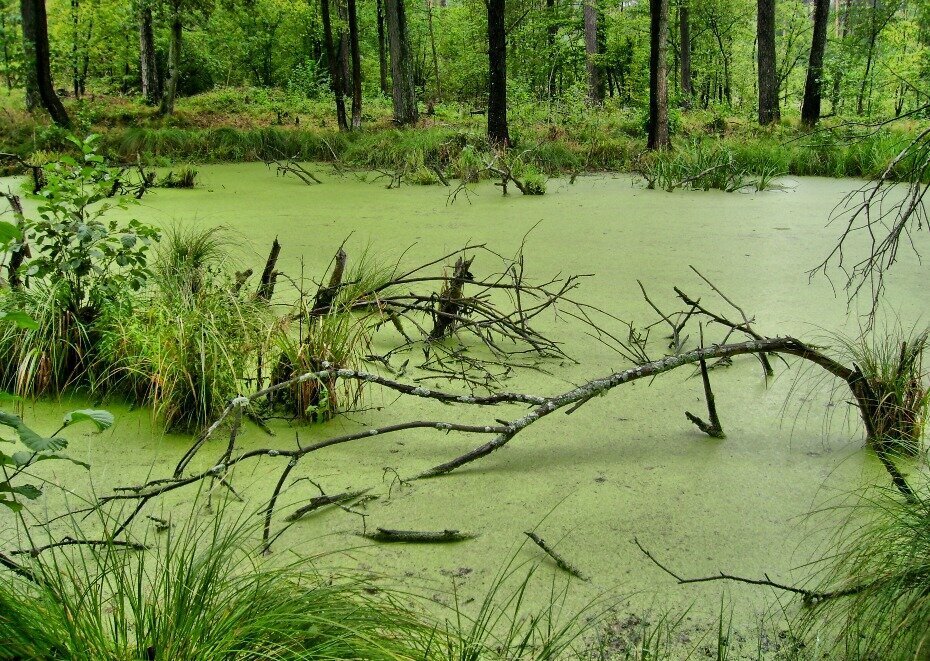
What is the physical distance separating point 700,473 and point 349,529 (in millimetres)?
883

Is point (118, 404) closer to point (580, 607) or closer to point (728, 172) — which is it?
point (580, 607)

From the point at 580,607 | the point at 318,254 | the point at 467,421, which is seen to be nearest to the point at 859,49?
the point at 318,254

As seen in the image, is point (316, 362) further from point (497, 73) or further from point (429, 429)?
point (497, 73)

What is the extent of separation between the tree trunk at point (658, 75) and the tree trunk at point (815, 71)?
293cm

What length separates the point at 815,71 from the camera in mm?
9727

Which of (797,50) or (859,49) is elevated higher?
(797,50)

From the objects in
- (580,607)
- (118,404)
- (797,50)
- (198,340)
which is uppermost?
(797,50)

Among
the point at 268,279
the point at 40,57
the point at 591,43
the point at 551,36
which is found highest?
the point at 551,36

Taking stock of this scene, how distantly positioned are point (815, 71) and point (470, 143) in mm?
4477

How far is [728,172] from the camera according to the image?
6566mm

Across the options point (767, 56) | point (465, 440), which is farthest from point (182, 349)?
point (767, 56)

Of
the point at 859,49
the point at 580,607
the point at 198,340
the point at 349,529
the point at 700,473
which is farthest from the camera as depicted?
the point at 859,49

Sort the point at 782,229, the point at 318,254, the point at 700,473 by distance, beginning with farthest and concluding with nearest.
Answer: the point at 782,229 → the point at 318,254 → the point at 700,473

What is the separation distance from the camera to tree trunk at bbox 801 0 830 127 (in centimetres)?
981
